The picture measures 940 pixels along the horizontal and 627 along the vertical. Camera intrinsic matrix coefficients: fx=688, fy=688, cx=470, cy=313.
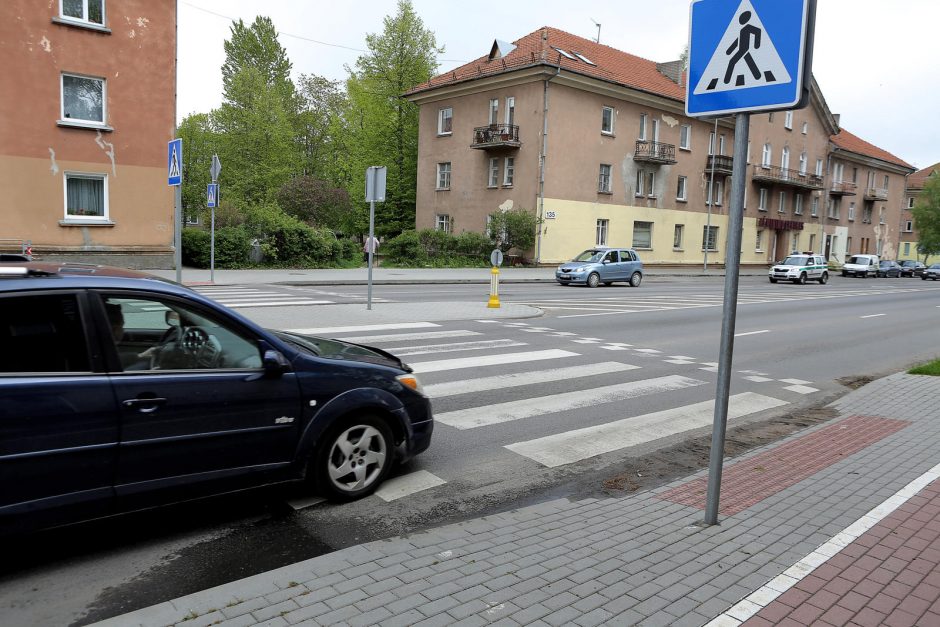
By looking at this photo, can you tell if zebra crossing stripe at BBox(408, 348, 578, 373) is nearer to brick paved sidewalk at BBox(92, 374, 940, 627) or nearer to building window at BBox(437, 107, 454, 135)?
brick paved sidewalk at BBox(92, 374, 940, 627)

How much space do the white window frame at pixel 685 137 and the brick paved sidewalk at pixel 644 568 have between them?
42708 millimetres

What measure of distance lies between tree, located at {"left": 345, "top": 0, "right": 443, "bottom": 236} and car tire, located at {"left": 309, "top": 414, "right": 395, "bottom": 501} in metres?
→ 46.6

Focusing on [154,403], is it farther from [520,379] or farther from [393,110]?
[393,110]

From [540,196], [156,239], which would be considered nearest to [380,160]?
[540,196]

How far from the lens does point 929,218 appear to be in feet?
237

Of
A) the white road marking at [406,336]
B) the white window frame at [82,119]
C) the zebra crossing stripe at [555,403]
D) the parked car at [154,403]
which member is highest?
the white window frame at [82,119]

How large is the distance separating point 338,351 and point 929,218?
8376cm

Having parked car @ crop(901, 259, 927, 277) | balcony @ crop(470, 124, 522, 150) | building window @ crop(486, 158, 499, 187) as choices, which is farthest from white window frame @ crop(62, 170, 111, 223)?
parked car @ crop(901, 259, 927, 277)

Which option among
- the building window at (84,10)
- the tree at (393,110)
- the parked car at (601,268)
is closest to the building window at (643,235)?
the parked car at (601,268)

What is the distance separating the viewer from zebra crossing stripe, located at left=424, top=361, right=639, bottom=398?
784 cm

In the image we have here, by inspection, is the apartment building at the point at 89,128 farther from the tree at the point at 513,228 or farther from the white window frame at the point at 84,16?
the tree at the point at 513,228

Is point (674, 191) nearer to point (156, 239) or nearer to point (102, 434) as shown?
point (156, 239)

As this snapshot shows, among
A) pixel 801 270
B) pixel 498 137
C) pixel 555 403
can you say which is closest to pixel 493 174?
pixel 498 137

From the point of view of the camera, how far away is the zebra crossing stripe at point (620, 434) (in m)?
5.89
